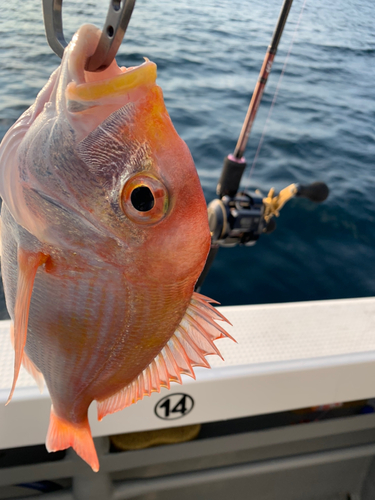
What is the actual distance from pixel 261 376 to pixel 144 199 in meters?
1.29

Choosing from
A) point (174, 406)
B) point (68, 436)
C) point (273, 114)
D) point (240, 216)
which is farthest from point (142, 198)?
point (273, 114)

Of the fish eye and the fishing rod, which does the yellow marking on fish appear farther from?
the fishing rod

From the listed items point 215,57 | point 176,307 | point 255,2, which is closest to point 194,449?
point 176,307

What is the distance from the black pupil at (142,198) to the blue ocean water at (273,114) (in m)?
2.39

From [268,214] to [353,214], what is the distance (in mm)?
3008

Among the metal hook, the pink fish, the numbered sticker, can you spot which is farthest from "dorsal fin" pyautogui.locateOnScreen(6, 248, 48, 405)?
the numbered sticker

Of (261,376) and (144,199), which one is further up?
(144,199)

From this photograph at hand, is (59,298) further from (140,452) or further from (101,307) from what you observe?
(140,452)

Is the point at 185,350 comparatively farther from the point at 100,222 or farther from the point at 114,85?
the point at 114,85

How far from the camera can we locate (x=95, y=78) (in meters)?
0.64

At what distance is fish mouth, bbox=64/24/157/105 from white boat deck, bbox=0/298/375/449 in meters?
1.21

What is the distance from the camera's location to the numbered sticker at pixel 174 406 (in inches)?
65.4

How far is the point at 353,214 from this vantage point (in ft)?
16.1

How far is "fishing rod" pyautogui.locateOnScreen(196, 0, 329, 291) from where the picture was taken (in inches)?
83.7
